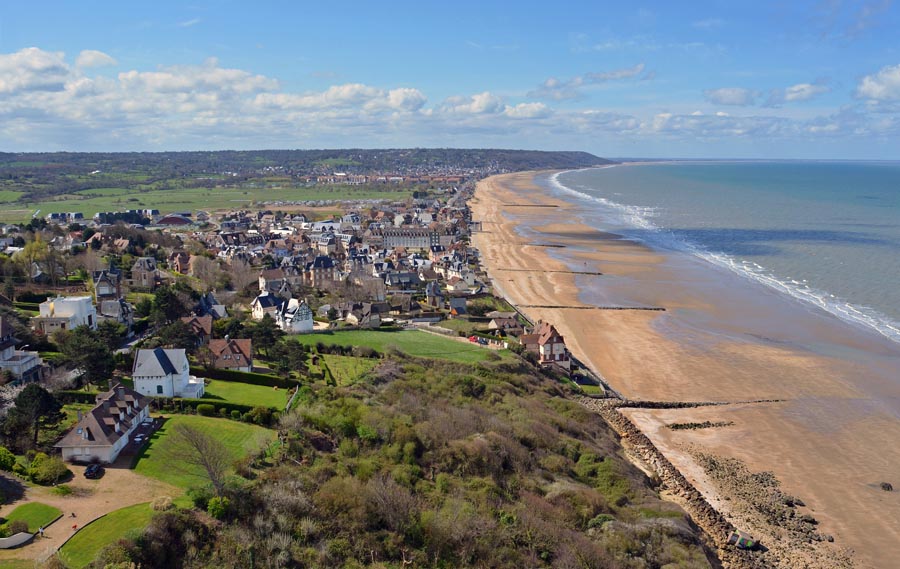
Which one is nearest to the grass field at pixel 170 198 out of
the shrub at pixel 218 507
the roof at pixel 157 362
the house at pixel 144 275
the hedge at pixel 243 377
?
the house at pixel 144 275

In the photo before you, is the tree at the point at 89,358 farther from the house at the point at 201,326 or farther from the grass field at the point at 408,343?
the grass field at the point at 408,343

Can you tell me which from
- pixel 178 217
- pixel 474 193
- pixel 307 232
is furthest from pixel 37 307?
pixel 474 193

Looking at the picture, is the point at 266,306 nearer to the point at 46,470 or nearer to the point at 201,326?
the point at 201,326

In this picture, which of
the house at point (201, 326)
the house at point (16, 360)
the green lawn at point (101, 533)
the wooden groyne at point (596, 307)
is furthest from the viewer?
the wooden groyne at point (596, 307)

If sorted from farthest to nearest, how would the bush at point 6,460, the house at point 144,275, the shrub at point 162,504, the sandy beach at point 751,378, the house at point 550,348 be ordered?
the house at point 144,275 → the house at point 550,348 → the sandy beach at point 751,378 → the bush at point 6,460 → the shrub at point 162,504

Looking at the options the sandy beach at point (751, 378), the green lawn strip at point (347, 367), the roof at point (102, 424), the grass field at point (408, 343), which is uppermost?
the roof at point (102, 424)

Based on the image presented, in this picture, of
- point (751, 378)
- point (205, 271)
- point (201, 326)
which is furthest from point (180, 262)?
point (751, 378)
